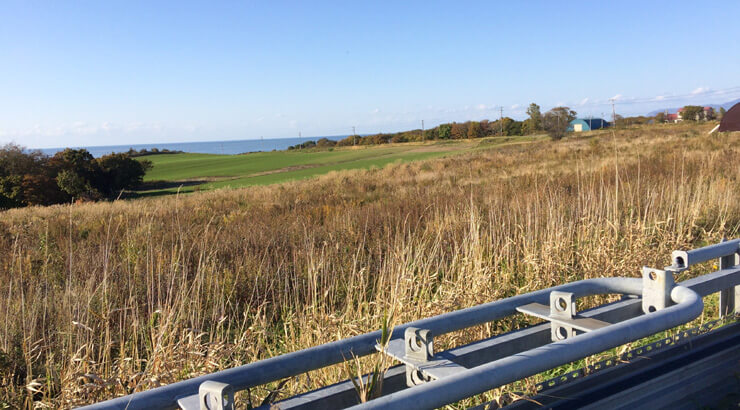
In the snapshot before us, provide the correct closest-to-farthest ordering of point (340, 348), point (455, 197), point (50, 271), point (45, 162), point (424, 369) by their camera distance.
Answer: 1. point (424, 369)
2. point (340, 348)
3. point (50, 271)
4. point (455, 197)
5. point (45, 162)

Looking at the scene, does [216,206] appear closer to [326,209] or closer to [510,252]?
[326,209]

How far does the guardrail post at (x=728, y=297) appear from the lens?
3357mm

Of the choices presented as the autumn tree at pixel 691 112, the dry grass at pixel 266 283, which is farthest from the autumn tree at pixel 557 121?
the dry grass at pixel 266 283

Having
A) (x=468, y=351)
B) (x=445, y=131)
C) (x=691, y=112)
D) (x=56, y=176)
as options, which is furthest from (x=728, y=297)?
(x=691, y=112)

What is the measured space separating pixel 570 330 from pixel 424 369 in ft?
2.72

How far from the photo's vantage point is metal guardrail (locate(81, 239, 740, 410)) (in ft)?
4.87

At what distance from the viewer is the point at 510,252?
631 cm

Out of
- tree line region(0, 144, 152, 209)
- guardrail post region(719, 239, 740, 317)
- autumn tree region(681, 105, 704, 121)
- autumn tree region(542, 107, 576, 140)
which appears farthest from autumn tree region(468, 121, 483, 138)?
guardrail post region(719, 239, 740, 317)

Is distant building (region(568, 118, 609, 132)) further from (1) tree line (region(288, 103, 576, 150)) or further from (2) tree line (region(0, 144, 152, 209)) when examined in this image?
(2) tree line (region(0, 144, 152, 209))

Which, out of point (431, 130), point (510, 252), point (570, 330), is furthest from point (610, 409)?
point (431, 130)

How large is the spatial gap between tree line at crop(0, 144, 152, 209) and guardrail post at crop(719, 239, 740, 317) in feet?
101

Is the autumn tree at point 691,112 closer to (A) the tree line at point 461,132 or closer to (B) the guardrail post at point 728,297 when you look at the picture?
(A) the tree line at point 461,132

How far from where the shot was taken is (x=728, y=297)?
137 inches

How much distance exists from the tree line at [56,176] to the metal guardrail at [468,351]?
101 feet
